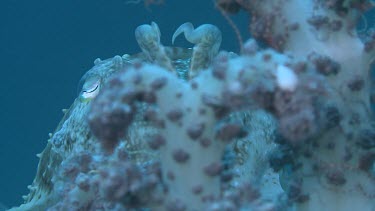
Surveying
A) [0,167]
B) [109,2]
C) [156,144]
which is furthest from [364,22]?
[0,167]

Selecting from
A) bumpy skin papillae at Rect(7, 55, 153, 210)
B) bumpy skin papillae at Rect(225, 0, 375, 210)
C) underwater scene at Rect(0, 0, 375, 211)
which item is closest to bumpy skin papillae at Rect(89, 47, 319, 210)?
underwater scene at Rect(0, 0, 375, 211)

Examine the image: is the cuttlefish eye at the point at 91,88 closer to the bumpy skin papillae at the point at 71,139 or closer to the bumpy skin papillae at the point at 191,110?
the bumpy skin papillae at the point at 71,139

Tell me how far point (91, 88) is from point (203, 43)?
3.10 ft

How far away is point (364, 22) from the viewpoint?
2.60m

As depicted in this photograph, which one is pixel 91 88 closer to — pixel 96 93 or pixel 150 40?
pixel 96 93

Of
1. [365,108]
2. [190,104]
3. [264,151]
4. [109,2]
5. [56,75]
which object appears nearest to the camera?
[190,104]

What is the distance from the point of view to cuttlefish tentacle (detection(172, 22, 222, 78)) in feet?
11.2

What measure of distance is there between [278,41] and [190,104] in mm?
663

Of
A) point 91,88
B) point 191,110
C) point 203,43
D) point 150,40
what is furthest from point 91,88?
point 191,110

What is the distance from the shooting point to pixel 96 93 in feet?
12.7

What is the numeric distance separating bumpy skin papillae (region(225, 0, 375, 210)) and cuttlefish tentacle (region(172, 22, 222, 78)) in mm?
1073

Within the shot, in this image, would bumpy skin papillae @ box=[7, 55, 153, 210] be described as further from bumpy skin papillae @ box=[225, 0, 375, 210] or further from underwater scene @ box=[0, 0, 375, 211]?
bumpy skin papillae @ box=[225, 0, 375, 210]

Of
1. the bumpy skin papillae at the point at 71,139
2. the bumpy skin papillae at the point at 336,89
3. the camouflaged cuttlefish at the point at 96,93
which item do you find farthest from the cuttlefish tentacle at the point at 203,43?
the bumpy skin papillae at the point at 336,89

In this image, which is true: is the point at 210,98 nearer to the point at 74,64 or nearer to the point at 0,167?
the point at 74,64
